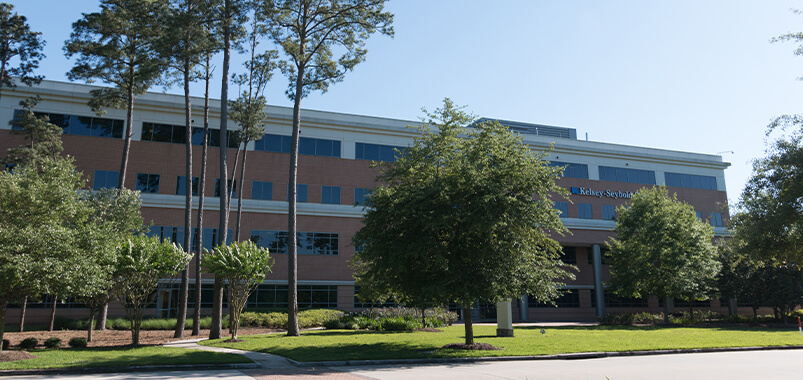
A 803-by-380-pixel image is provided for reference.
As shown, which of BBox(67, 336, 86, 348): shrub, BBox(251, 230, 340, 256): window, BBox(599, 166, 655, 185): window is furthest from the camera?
BBox(599, 166, 655, 185): window

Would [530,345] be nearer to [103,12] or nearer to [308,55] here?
[308,55]

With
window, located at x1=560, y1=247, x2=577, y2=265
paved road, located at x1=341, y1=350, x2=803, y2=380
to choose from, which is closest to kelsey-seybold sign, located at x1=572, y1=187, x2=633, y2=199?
window, located at x1=560, y1=247, x2=577, y2=265

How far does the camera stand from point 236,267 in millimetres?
21812

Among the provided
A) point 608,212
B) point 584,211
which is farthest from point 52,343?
point 608,212

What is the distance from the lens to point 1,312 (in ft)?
56.1

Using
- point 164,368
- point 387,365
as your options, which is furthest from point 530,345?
point 164,368

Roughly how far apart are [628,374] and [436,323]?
19.4m

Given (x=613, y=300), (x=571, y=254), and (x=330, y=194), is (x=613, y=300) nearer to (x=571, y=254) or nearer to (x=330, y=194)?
(x=571, y=254)

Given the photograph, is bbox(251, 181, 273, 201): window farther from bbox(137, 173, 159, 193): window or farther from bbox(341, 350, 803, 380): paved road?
bbox(341, 350, 803, 380): paved road

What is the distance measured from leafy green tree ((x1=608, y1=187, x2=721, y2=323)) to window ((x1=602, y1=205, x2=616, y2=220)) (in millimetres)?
9895

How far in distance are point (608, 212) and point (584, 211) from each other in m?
3.00

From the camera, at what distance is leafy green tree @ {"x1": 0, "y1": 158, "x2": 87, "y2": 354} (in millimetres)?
15727

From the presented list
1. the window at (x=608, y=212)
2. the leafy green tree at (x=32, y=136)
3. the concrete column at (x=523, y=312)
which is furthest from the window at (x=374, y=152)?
the window at (x=608, y=212)

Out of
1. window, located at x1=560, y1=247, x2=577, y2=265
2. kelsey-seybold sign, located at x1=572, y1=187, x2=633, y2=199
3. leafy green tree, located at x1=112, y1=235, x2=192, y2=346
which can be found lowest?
leafy green tree, located at x1=112, y1=235, x2=192, y2=346
